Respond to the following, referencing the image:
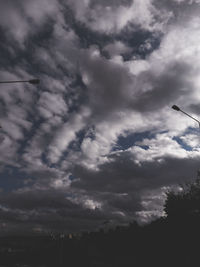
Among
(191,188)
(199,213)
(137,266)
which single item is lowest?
(137,266)

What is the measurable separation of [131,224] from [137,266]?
7756 centimetres

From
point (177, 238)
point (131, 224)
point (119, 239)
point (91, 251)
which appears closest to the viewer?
point (177, 238)

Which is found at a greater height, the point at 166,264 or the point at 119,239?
the point at 119,239

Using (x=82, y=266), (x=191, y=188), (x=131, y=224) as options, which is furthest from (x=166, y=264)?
(x=131, y=224)

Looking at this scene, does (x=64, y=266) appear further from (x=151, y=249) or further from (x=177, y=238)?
(x=177, y=238)

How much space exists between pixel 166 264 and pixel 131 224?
278 feet

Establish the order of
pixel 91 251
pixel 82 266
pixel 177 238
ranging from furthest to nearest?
pixel 91 251, pixel 82 266, pixel 177 238

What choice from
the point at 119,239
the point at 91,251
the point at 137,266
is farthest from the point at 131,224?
the point at 137,266

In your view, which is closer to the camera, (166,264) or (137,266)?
(166,264)

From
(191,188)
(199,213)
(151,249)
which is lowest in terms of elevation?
(151,249)

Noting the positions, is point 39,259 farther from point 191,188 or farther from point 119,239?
point 191,188

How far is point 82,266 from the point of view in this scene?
249ft

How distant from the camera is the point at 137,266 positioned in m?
56.9

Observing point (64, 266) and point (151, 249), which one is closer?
point (151, 249)
